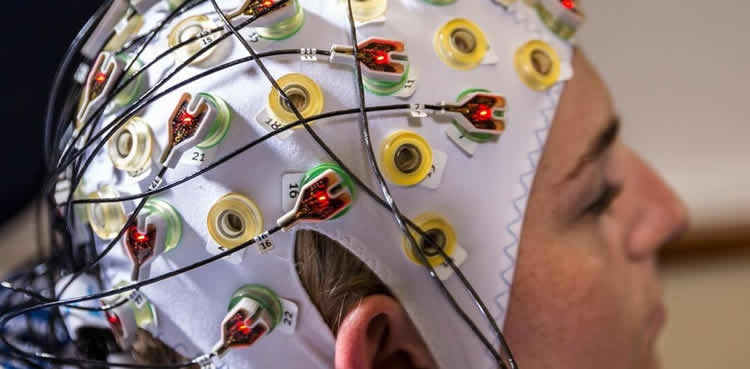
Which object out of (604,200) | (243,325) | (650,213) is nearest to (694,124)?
(650,213)

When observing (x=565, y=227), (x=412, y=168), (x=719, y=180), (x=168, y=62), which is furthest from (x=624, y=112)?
(x=168, y=62)

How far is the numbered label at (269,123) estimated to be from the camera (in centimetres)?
70

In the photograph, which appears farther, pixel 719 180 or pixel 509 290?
pixel 719 180

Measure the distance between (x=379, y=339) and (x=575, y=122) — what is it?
35 cm

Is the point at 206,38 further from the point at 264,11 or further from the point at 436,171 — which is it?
the point at 436,171

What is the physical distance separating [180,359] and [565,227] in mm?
477

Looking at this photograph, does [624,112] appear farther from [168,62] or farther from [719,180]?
[168,62]

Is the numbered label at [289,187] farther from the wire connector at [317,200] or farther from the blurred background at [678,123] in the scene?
the blurred background at [678,123]

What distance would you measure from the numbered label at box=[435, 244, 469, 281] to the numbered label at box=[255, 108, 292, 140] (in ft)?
0.70

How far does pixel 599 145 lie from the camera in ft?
2.80

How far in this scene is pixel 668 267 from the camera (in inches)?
70.4

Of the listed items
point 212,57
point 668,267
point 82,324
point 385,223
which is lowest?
point 668,267

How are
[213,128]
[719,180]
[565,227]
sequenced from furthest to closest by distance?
[719,180]
[565,227]
[213,128]

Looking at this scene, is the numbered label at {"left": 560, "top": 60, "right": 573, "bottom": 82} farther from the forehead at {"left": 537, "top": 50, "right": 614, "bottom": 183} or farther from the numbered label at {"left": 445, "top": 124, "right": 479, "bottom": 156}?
the numbered label at {"left": 445, "top": 124, "right": 479, "bottom": 156}
